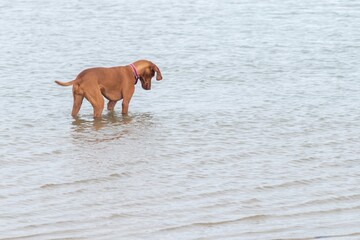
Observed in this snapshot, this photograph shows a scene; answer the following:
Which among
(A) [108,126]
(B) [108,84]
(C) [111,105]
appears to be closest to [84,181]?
(A) [108,126]

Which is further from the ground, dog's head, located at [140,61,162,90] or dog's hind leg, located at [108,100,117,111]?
dog's head, located at [140,61,162,90]

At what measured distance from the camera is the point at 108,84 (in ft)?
34.6

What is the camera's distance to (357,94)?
11820mm

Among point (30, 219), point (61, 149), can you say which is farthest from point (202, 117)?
point (30, 219)

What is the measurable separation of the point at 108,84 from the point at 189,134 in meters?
1.23

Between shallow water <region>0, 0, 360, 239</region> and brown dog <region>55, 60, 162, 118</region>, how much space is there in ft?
0.64

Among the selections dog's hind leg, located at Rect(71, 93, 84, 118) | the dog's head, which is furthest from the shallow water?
the dog's head

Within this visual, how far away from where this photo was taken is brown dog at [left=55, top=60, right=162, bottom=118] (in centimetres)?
1031

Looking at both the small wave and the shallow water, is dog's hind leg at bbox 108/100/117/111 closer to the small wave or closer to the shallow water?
the shallow water

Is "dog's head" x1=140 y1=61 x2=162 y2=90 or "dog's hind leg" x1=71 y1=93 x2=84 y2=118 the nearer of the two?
"dog's hind leg" x1=71 y1=93 x2=84 y2=118

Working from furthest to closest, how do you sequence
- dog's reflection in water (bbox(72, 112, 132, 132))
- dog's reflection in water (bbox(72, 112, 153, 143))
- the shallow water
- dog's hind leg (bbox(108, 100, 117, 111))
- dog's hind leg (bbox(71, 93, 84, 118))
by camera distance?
dog's hind leg (bbox(108, 100, 117, 111)), dog's hind leg (bbox(71, 93, 84, 118)), dog's reflection in water (bbox(72, 112, 132, 132)), dog's reflection in water (bbox(72, 112, 153, 143)), the shallow water

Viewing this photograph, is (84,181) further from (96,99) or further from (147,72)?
(147,72)

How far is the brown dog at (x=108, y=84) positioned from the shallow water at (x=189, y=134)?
0.20 metres

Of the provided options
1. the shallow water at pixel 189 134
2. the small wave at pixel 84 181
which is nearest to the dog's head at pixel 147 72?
the shallow water at pixel 189 134
